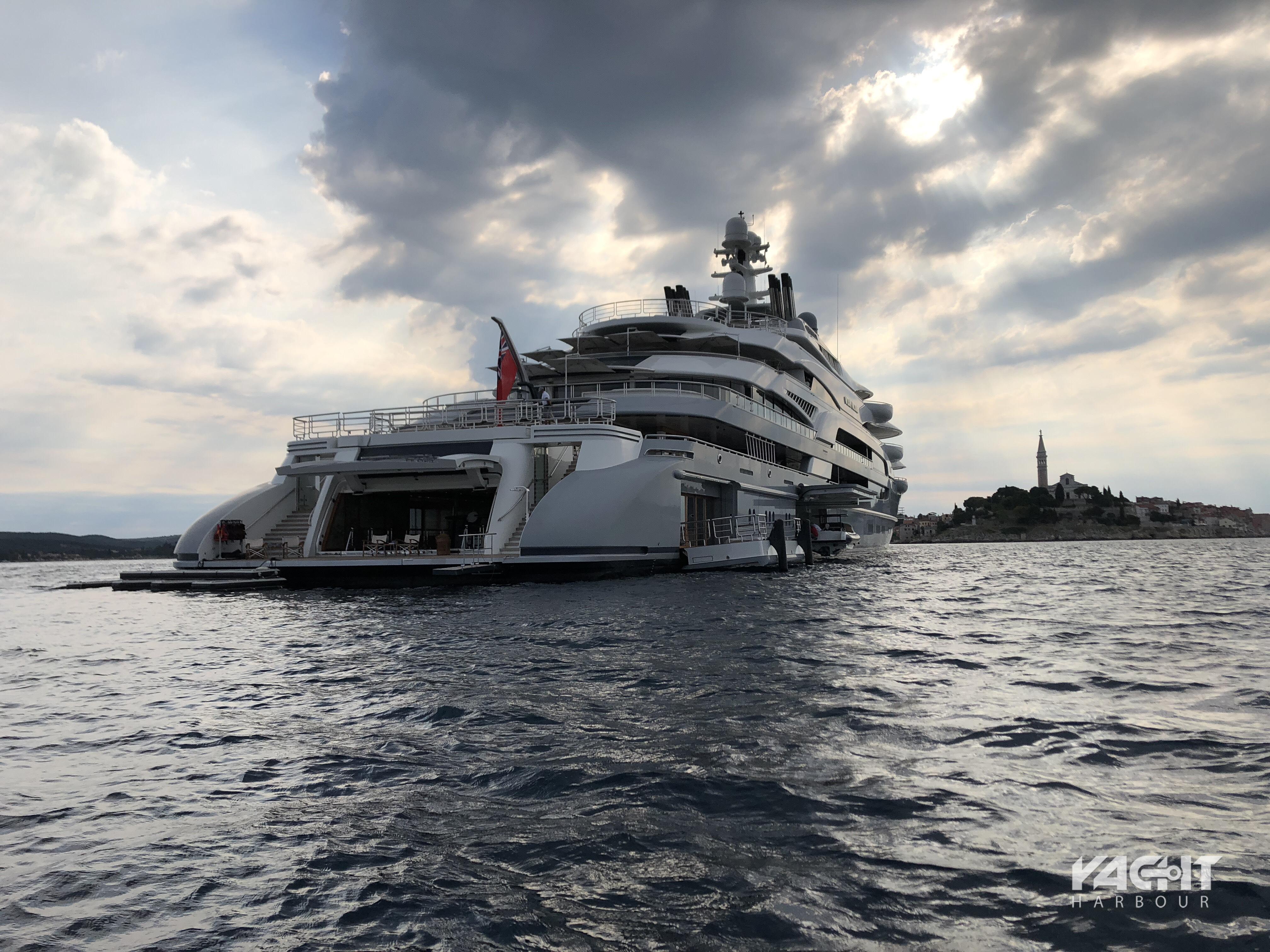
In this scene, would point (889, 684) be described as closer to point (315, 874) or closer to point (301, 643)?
point (315, 874)

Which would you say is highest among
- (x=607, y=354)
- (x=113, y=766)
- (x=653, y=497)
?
(x=607, y=354)

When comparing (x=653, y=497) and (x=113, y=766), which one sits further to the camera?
(x=653, y=497)

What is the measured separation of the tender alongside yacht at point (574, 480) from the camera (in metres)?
21.1

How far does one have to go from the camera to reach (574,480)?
20.7 m

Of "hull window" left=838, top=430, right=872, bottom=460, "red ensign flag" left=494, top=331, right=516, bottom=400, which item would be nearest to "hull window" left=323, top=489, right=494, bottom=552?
"red ensign flag" left=494, top=331, right=516, bottom=400

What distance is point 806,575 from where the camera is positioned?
1009 inches

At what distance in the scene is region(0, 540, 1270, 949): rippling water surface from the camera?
3.33 meters

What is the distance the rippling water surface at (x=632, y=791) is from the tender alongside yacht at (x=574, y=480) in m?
9.40

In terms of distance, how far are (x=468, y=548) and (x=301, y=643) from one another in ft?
46.8

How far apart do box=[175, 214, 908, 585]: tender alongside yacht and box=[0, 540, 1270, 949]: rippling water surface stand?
9395 mm

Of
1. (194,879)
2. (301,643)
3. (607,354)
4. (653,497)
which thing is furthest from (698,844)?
(607,354)

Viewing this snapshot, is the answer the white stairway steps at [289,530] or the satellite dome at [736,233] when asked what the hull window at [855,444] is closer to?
the satellite dome at [736,233]

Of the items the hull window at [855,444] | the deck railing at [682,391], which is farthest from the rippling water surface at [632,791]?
the hull window at [855,444]

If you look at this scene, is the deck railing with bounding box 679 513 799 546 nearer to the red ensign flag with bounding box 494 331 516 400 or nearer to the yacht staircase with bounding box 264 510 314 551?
the red ensign flag with bounding box 494 331 516 400
